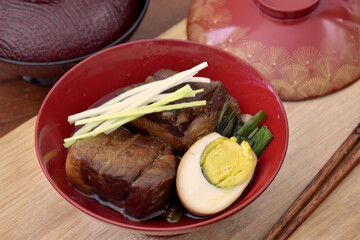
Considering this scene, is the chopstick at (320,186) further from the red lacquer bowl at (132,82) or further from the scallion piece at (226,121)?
the scallion piece at (226,121)

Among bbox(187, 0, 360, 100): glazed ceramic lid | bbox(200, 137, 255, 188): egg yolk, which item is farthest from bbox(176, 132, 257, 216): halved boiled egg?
bbox(187, 0, 360, 100): glazed ceramic lid

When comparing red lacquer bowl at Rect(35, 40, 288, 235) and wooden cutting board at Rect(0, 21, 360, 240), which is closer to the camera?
red lacquer bowl at Rect(35, 40, 288, 235)

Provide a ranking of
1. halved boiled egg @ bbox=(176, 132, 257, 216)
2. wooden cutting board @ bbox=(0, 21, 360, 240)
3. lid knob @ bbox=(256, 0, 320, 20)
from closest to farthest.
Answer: halved boiled egg @ bbox=(176, 132, 257, 216), wooden cutting board @ bbox=(0, 21, 360, 240), lid knob @ bbox=(256, 0, 320, 20)

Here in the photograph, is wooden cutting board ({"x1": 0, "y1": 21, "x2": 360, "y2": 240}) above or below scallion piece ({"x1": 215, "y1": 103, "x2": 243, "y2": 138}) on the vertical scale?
below

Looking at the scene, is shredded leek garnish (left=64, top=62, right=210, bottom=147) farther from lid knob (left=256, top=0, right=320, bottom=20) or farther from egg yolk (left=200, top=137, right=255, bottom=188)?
lid knob (left=256, top=0, right=320, bottom=20)

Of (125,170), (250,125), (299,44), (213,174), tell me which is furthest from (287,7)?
(125,170)

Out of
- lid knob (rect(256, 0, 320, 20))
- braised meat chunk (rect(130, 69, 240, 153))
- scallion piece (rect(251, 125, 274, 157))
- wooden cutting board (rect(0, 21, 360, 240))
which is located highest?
lid knob (rect(256, 0, 320, 20))

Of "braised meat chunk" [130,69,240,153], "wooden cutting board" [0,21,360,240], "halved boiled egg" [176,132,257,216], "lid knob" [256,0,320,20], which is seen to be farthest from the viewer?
"lid knob" [256,0,320,20]
